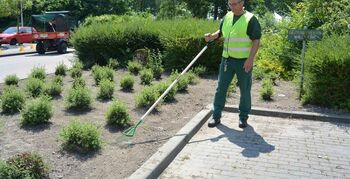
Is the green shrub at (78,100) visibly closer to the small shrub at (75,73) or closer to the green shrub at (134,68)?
the small shrub at (75,73)

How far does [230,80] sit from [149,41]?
24.1ft

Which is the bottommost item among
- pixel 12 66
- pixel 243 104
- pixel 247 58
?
pixel 12 66

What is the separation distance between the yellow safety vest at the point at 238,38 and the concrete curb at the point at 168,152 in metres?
1.18

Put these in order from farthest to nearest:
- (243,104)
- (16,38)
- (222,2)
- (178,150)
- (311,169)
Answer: (222,2) < (16,38) < (243,104) < (178,150) < (311,169)

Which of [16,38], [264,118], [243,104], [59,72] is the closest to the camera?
[243,104]

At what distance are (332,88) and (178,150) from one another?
344cm

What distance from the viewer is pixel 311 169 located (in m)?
4.88

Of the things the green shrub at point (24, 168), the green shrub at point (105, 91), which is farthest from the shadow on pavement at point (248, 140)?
the green shrub at point (24, 168)

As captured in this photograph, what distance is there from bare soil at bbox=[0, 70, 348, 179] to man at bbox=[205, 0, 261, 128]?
2.76ft

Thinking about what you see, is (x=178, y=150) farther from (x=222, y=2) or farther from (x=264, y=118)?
(x=222, y=2)

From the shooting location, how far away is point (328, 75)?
23.9ft

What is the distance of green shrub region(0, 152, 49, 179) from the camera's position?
12.9 ft

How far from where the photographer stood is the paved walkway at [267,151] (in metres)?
4.78

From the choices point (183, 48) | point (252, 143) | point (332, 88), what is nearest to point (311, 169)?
point (252, 143)
